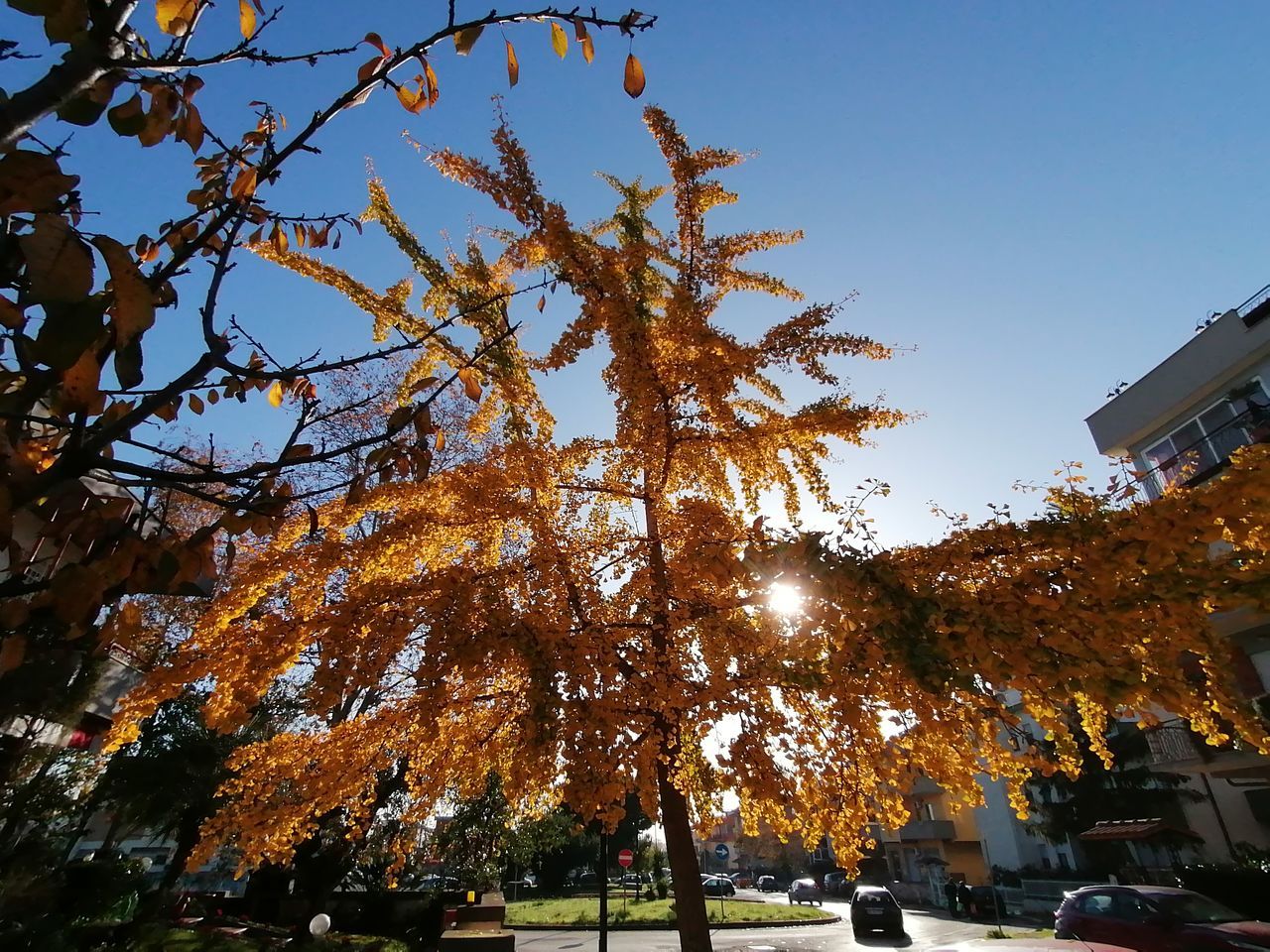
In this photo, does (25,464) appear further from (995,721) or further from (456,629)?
(995,721)

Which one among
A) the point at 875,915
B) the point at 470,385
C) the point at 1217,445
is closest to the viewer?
the point at 470,385

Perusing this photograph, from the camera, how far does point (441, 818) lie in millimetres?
17109

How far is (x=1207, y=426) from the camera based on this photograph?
41.3ft

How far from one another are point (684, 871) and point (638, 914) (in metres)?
20.1

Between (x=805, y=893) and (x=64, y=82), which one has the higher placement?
(x=64, y=82)

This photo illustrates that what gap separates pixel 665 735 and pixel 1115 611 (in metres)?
4.05

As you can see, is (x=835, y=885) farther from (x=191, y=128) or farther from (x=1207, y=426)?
(x=191, y=128)

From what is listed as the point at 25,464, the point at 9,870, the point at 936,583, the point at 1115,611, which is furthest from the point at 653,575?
the point at 9,870

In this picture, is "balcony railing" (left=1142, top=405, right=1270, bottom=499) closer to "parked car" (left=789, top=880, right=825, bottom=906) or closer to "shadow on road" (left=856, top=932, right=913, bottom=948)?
"shadow on road" (left=856, top=932, right=913, bottom=948)

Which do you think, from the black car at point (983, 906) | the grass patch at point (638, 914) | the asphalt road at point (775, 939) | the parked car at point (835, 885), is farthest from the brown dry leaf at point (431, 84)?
the parked car at point (835, 885)

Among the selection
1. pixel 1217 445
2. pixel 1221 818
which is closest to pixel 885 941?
pixel 1221 818

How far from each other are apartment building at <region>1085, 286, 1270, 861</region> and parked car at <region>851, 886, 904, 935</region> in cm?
766

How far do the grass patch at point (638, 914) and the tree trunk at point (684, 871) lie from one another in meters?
17.6

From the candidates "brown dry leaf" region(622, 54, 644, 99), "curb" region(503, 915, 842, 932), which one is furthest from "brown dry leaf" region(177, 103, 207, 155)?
"curb" region(503, 915, 842, 932)
